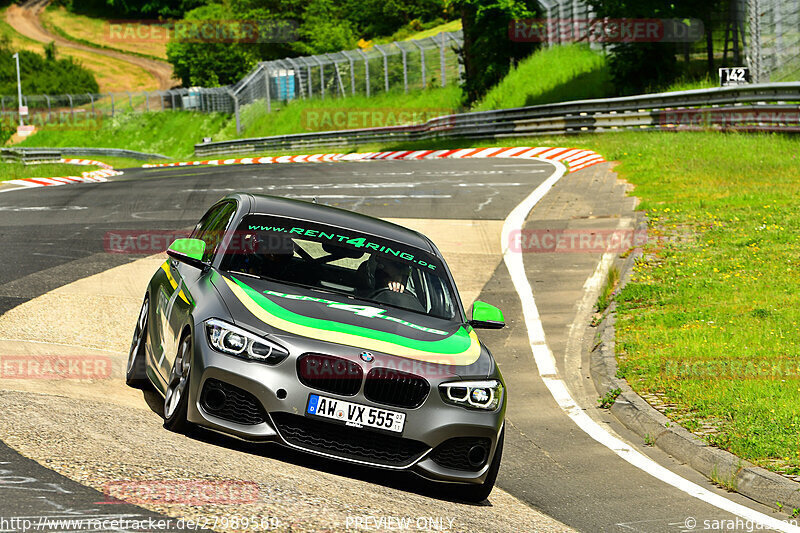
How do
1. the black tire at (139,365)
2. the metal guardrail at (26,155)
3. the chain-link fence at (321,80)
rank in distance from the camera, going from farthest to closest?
the chain-link fence at (321,80) → the metal guardrail at (26,155) → the black tire at (139,365)

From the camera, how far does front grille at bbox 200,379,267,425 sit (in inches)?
241

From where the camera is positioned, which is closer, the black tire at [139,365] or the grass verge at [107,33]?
the black tire at [139,365]

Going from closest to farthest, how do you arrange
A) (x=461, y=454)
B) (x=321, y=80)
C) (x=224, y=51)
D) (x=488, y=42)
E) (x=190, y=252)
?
(x=461, y=454) → (x=190, y=252) → (x=488, y=42) → (x=321, y=80) → (x=224, y=51)

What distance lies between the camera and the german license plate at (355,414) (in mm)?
6090

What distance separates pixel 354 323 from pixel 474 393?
87 cm

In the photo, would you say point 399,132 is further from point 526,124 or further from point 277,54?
point 277,54

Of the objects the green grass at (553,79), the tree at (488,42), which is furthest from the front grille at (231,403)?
the tree at (488,42)

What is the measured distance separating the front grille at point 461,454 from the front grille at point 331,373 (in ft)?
2.26

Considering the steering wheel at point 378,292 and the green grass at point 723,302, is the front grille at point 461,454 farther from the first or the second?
the green grass at point 723,302

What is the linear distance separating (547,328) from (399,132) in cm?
3267

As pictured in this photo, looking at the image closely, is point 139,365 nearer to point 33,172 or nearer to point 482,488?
point 482,488

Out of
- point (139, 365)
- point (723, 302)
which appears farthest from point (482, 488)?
point (723, 302)

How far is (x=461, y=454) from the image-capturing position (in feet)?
21.1

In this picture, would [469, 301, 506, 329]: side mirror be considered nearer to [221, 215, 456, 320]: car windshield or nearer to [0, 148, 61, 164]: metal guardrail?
[221, 215, 456, 320]: car windshield
